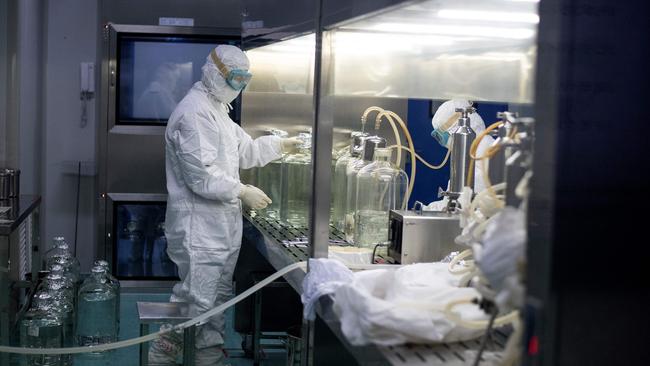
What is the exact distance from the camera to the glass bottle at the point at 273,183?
3.74 m

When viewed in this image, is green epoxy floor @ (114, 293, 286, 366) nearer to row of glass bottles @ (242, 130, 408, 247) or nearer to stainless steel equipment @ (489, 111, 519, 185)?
row of glass bottles @ (242, 130, 408, 247)

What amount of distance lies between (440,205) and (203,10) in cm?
311

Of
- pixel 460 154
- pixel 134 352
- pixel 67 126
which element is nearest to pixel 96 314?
pixel 134 352

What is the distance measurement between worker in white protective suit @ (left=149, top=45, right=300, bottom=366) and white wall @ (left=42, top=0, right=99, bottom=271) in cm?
199

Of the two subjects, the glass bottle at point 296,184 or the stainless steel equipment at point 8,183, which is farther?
the stainless steel equipment at point 8,183

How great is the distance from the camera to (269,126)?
4020 mm

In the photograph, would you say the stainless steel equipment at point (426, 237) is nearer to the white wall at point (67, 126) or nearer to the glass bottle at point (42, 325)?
the glass bottle at point (42, 325)

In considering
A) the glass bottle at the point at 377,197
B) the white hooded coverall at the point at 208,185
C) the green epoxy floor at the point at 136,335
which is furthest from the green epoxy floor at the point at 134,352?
the glass bottle at the point at 377,197

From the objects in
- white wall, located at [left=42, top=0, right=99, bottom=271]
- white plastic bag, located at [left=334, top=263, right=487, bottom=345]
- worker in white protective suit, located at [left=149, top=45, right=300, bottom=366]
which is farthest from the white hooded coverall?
white plastic bag, located at [left=334, top=263, right=487, bottom=345]

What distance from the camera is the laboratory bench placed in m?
1.53

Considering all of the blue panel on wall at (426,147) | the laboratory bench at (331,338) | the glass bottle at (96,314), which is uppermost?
the blue panel on wall at (426,147)

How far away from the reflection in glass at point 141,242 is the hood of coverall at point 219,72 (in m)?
1.50

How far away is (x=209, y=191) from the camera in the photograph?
4016mm

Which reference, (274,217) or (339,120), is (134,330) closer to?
(274,217)
